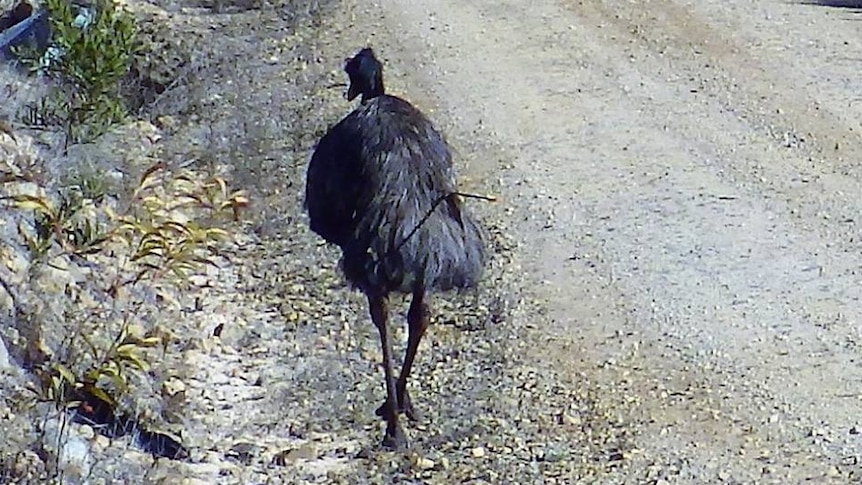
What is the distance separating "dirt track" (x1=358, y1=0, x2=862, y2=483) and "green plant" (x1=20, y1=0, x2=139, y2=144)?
7.22 ft

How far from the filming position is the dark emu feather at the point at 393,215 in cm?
603

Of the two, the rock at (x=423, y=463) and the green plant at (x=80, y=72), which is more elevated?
the green plant at (x=80, y=72)

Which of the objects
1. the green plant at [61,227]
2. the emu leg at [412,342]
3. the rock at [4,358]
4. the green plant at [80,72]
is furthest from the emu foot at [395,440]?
the green plant at [80,72]

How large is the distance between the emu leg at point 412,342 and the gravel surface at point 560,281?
0.45 ft

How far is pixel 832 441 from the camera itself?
6258 mm

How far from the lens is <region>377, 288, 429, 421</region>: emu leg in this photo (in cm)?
618

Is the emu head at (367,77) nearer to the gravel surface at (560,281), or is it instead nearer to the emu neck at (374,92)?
the emu neck at (374,92)

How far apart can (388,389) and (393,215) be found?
28.5 inches

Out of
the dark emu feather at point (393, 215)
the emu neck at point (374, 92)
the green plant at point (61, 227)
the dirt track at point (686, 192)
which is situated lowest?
the dirt track at point (686, 192)

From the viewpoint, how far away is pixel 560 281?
8227 millimetres

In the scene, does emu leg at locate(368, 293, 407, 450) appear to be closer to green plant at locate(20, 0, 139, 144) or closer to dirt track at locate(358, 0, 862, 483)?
dirt track at locate(358, 0, 862, 483)

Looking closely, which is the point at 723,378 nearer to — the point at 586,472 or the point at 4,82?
the point at 586,472

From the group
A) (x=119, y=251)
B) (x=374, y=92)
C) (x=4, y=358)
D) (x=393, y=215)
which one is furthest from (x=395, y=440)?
(x=119, y=251)

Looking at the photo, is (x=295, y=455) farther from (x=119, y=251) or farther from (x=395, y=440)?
(x=119, y=251)
